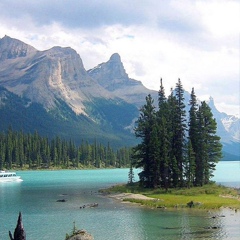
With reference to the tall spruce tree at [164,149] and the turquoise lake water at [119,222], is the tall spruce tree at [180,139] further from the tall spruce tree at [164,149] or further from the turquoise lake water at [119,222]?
the turquoise lake water at [119,222]

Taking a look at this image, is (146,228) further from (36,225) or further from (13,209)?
(13,209)

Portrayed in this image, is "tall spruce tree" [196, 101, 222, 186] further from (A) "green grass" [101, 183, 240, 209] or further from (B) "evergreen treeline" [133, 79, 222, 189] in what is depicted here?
(A) "green grass" [101, 183, 240, 209]

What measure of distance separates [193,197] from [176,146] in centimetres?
1970

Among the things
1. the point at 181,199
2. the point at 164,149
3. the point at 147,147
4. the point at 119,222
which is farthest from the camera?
the point at 147,147

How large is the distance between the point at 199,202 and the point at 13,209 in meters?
33.1

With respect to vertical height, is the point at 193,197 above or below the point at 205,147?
below

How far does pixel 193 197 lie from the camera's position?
84.9 m

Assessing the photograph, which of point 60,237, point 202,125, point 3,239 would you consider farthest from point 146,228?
point 202,125

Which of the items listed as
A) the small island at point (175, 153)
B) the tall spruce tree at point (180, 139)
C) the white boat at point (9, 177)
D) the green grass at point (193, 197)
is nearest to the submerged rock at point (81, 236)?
the green grass at point (193, 197)

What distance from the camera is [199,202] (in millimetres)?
76688

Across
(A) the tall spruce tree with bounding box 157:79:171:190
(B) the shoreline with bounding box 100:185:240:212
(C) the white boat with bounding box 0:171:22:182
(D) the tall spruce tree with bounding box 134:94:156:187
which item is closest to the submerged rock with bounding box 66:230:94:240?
(B) the shoreline with bounding box 100:185:240:212

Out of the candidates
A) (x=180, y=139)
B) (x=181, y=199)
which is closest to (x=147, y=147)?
(x=180, y=139)

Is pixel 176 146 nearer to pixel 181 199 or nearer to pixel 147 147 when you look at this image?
Answer: pixel 147 147

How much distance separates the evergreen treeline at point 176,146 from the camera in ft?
325
